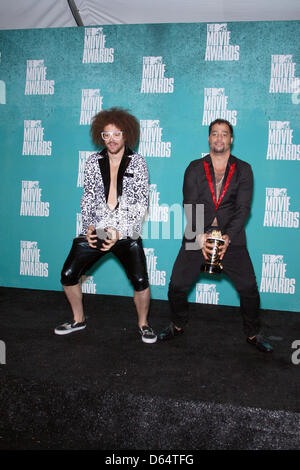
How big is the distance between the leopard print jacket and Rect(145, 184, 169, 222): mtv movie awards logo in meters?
1.12

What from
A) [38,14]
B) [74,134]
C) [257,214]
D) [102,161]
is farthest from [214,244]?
[38,14]

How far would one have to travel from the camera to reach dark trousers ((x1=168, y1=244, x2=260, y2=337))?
2.96m

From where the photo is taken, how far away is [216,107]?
4.07 metres

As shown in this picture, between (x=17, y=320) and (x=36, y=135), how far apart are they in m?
2.18

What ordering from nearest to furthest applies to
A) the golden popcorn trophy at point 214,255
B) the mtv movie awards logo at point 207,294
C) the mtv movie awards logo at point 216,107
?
the golden popcorn trophy at point 214,255 → the mtv movie awards logo at point 216,107 → the mtv movie awards logo at point 207,294

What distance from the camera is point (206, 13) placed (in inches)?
155

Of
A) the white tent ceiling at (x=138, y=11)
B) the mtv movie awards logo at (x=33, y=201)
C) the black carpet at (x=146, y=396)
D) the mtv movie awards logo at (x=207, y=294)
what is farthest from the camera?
the mtv movie awards logo at (x=33, y=201)

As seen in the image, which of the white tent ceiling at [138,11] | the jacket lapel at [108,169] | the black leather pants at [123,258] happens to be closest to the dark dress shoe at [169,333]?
the black leather pants at [123,258]

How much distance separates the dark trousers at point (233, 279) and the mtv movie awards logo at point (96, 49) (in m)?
2.52

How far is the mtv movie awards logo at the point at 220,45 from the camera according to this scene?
3953 millimetres

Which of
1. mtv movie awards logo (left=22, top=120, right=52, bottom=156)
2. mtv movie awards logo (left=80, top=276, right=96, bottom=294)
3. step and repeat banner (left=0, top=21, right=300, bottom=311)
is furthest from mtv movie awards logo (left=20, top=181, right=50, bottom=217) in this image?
mtv movie awards logo (left=80, top=276, right=96, bottom=294)

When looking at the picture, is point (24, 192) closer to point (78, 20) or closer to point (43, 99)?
point (43, 99)

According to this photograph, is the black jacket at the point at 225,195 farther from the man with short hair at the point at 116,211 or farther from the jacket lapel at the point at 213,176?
the man with short hair at the point at 116,211

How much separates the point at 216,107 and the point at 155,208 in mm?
1286
